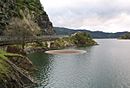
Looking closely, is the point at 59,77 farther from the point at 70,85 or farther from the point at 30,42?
the point at 30,42

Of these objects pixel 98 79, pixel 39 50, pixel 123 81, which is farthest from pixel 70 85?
pixel 39 50

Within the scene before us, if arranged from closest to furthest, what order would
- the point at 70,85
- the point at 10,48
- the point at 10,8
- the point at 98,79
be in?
the point at 70,85
the point at 98,79
the point at 10,48
the point at 10,8

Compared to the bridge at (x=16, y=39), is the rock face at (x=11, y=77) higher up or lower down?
lower down

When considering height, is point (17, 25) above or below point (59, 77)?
above

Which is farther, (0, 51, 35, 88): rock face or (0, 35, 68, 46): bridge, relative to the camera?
(0, 35, 68, 46): bridge

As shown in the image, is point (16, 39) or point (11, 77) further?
point (16, 39)

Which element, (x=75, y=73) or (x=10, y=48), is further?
(x=10, y=48)

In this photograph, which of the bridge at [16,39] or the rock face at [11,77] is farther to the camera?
the bridge at [16,39]

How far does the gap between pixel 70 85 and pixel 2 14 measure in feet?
293

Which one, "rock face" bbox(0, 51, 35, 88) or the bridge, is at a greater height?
the bridge

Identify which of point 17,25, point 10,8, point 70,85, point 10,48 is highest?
point 10,8

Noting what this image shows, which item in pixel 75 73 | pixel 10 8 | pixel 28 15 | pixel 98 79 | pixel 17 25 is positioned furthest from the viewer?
pixel 28 15

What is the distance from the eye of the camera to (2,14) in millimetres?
141500

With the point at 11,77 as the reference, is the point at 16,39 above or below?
above
